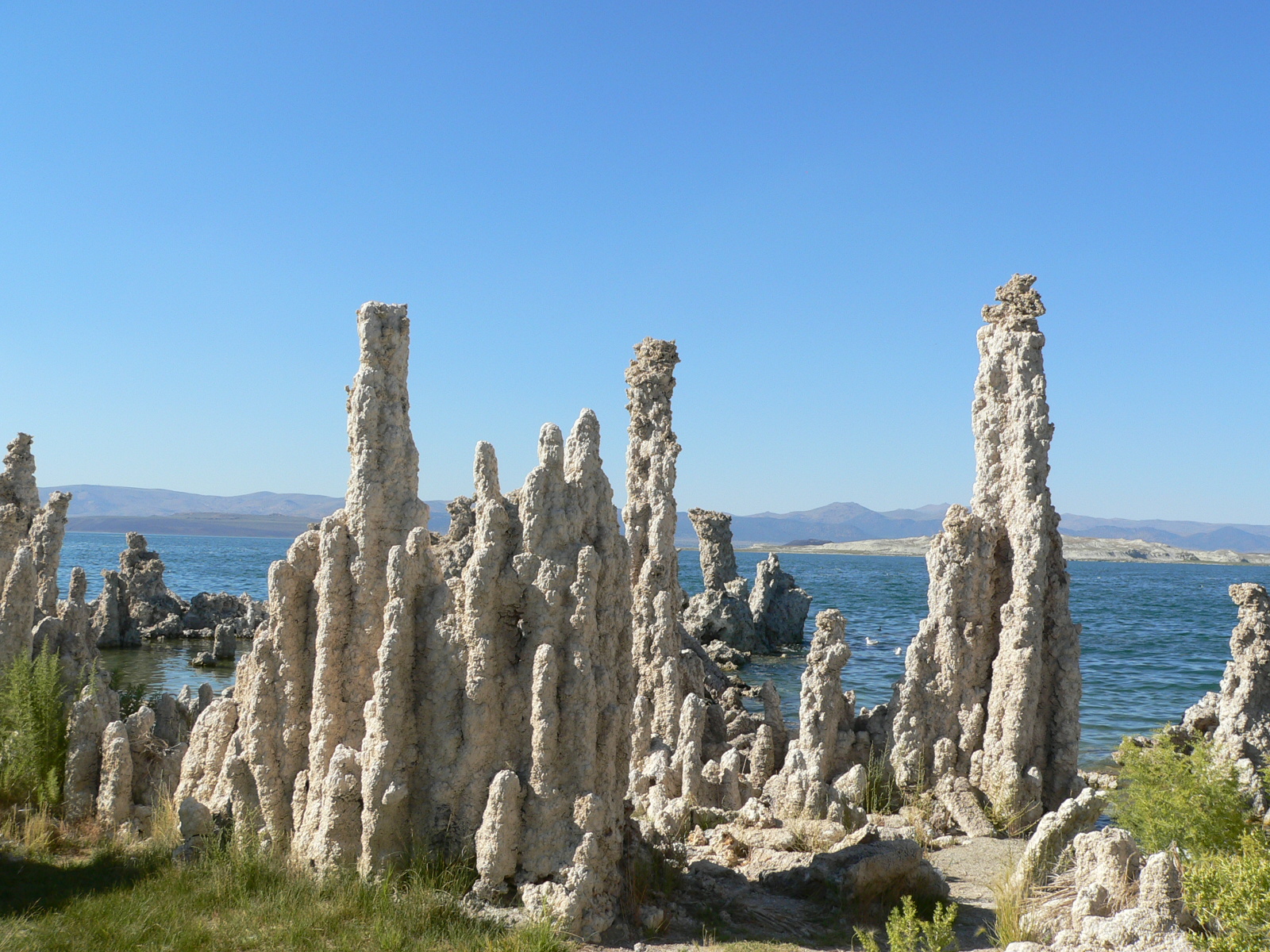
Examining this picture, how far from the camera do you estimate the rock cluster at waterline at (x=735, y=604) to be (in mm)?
36688

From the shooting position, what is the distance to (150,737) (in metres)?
10.4

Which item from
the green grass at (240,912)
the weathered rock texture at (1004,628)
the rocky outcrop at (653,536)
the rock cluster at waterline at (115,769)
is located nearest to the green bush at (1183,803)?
the weathered rock texture at (1004,628)

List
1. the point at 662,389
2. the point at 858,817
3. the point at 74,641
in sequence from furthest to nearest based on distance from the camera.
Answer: the point at 74,641
the point at 662,389
the point at 858,817

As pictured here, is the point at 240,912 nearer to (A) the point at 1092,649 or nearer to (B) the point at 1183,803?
(B) the point at 1183,803

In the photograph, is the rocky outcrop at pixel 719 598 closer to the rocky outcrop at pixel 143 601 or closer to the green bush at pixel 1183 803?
the rocky outcrop at pixel 143 601

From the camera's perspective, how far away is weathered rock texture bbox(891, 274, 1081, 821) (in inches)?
416

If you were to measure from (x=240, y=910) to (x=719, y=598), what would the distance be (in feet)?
102

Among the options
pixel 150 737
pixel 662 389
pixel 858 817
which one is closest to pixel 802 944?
pixel 858 817

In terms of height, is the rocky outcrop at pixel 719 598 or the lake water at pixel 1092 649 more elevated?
the rocky outcrop at pixel 719 598

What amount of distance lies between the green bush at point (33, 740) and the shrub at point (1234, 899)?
9379 mm

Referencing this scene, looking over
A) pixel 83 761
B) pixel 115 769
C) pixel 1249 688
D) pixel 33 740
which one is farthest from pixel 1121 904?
pixel 33 740

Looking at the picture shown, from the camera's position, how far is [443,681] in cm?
741

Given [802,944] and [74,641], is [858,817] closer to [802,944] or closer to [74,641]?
[802,944]

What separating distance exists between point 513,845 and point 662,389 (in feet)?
25.7
